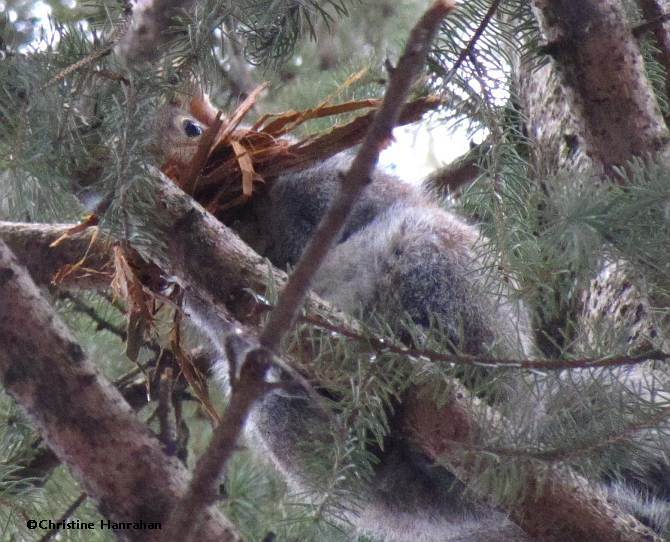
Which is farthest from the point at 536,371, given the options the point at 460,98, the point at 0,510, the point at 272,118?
the point at 0,510

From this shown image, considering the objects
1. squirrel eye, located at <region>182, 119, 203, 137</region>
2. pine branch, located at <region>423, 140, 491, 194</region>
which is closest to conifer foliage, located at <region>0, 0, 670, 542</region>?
squirrel eye, located at <region>182, 119, 203, 137</region>

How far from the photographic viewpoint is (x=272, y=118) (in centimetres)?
146

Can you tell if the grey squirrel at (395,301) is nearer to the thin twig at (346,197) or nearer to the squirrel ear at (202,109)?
the squirrel ear at (202,109)

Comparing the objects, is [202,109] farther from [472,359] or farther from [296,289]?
[296,289]

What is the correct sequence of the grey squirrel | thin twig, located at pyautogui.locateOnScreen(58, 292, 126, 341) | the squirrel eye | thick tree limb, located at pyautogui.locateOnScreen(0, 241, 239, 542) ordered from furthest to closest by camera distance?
thin twig, located at pyautogui.locateOnScreen(58, 292, 126, 341) → the squirrel eye → the grey squirrel → thick tree limb, located at pyautogui.locateOnScreen(0, 241, 239, 542)

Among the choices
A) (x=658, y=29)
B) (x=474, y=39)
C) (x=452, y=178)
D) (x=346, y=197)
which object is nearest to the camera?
(x=346, y=197)

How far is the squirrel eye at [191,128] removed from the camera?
1632 mm

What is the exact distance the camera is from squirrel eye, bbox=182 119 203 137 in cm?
163

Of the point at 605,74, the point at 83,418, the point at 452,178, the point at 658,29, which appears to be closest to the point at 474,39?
the point at 605,74

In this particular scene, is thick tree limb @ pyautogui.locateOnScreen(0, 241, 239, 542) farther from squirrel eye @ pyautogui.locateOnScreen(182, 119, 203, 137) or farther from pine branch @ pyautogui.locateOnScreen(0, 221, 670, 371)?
squirrel eye @ pyautogui.locateOnScreen(182, 119, 203, 137)

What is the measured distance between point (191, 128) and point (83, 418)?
2.23 ft

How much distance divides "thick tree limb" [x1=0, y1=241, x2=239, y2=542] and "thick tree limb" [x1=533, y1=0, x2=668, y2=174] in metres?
0.68

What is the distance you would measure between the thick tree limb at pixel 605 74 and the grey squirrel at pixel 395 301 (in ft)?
0.89

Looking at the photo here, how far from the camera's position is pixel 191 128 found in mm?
1642
